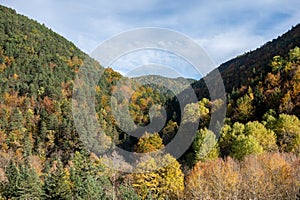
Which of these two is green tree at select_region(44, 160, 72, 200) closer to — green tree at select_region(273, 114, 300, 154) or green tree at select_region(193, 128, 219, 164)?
green tree at select_region(193, 128, 219, 164)

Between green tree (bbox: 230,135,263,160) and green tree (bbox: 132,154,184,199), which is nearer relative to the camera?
green tree (bbox: 132,154,184,199)

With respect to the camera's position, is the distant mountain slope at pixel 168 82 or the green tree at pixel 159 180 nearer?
the green tree at pixel 159 180

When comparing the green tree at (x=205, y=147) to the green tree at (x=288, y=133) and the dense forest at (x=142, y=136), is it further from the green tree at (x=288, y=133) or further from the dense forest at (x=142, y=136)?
the green tree at (x=288, y=133)

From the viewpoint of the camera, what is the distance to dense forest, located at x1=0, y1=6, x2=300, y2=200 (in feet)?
113

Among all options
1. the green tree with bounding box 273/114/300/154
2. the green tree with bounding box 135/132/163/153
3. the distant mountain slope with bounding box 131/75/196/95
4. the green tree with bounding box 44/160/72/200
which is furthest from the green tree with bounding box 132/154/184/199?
the distant mountain slope with bounding box 131/75/196/95

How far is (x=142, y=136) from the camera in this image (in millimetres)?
69875

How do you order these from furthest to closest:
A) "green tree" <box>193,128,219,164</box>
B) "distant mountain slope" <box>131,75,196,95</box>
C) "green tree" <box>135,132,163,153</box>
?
"distant mountain slope" <box>131,75,196,95</box> < "green tree" <box>135,132,163,153</box> < "green tree" <box>193,128,219,164</box>

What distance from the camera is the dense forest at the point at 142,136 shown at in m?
34.4

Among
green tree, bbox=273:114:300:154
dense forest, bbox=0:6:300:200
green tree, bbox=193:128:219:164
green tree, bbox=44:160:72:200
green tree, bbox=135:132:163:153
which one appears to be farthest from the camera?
green tree, bbox=135:132:163:153

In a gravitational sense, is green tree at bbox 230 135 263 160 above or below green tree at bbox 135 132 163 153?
below

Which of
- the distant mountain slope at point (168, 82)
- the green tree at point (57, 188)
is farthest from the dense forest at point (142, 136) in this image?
the distant mountain slope at point (168, 82)

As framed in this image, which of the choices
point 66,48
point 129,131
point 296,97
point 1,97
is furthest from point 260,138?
point 66,48

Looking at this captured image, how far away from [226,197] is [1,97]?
233 feet

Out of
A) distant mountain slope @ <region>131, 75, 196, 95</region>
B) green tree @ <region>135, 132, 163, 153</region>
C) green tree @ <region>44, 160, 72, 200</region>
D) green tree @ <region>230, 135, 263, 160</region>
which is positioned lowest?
green tree @ <region>44, 160, 72, 200</region>
